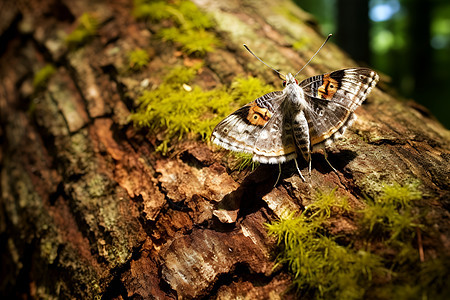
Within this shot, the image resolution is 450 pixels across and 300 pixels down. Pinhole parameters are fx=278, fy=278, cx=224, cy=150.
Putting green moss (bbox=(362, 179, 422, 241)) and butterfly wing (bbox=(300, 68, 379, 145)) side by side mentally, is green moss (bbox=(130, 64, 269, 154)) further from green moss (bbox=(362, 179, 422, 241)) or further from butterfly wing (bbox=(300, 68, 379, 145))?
green moss (bbox=(362, 179, 422, 241))

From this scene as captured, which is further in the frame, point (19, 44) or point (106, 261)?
point (19, 44)

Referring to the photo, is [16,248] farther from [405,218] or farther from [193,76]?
[405,218]

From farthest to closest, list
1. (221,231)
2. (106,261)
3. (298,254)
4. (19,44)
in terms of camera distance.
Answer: (19,44), (106,261), (221,231), (298,254)

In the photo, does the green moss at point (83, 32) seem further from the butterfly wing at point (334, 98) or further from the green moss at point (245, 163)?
the butterfly wing at point (334, 98)

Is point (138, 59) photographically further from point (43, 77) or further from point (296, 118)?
point (296, 118)

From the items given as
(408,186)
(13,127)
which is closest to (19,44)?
(13,127)

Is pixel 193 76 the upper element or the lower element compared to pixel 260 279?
upper
